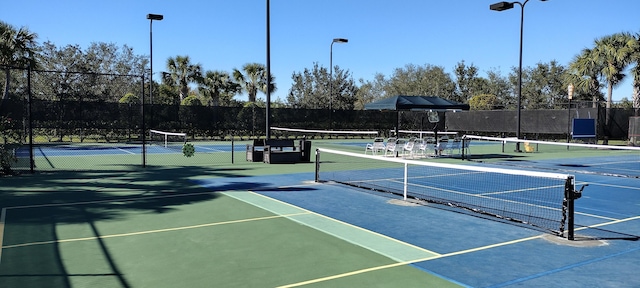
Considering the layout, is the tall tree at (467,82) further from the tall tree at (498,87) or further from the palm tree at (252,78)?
the palm tree at (252,78)

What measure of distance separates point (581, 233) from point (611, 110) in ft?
96.6

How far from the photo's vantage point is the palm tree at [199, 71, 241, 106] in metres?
50.3

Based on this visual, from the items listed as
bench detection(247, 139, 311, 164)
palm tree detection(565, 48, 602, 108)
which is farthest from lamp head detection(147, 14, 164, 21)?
palm tree detection(565, 48, 602, 108)

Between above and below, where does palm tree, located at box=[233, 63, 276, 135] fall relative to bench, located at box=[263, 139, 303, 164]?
above

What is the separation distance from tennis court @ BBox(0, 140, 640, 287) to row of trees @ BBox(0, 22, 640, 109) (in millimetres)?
24772

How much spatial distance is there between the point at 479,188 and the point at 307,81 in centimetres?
4270

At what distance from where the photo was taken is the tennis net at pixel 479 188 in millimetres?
7887

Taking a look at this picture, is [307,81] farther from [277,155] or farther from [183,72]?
[277,155]

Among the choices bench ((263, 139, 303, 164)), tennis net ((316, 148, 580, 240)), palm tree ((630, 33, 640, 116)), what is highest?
palm tree ((630, 33, 640, 116))

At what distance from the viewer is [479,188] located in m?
11.7

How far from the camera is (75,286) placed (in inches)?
195

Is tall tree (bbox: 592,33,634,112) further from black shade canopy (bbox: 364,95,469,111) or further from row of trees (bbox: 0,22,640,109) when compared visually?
black shade canopy (bbox: 364,95,469,111)

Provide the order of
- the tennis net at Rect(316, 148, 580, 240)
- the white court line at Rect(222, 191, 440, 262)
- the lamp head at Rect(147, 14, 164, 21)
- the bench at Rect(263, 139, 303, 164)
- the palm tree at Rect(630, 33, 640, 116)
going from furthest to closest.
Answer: the palm tree at Rect(630, 33, 640, 116)
the lamp head at Rect(147, 14, 164, 21)
the bench at Rect(263, 139, 303, 164)
the tennis net at Rect(316, 148, 580, 240)
the white court line at Rect(222, 191, 440, 262)

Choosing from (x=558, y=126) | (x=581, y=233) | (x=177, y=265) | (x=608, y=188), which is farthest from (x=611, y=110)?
(x=177, y=265)
